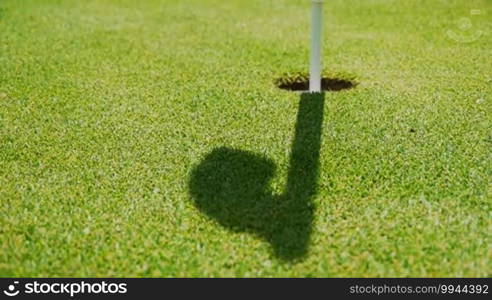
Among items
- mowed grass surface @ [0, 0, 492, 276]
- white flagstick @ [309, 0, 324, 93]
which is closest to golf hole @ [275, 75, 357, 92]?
mowed grass surface @ [0, 0, 492, 276]

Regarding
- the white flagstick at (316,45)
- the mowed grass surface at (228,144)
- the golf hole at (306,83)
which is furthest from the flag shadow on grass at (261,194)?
the golf hole at (306,83)

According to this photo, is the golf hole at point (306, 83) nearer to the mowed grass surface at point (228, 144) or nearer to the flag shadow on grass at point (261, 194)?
the mowed grass surface at point (228, 144)

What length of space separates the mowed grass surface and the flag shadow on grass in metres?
0.07

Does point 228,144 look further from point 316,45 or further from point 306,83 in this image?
point 306,83

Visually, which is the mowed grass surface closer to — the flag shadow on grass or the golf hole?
the flag shadow on grass

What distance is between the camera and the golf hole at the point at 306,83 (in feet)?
23.9

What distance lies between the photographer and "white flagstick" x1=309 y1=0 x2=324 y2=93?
6461 millimetres

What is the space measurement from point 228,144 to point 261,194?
102 cm

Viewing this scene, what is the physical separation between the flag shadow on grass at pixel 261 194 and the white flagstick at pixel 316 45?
4.25 feet

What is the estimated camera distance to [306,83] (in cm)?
745

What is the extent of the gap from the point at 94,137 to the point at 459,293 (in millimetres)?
3654

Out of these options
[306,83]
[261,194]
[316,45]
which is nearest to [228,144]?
[261,194]

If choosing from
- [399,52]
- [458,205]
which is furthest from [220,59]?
[458,205]

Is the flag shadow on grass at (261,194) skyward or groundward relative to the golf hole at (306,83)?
groundward
